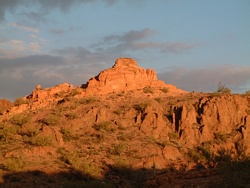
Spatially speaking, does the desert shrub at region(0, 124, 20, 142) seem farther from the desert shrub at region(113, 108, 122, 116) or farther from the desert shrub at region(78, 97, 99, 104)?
the desert shrub at region(113, 108, 122, 116)

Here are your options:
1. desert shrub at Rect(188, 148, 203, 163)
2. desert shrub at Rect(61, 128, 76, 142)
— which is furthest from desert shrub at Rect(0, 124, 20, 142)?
desert shrub at Rect(188, 148, 203, 163)

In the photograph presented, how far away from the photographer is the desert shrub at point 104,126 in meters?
33.4

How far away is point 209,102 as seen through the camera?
3575cm

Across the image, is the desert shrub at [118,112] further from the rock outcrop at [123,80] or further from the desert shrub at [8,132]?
the desert shrub at [8,132]

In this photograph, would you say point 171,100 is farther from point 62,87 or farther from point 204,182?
point 204,182

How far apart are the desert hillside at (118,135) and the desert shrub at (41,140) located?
73mm

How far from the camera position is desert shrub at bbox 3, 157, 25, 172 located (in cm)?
2439

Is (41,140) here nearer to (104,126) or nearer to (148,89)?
(104,126)

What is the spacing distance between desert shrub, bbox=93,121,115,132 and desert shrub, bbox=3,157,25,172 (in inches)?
367

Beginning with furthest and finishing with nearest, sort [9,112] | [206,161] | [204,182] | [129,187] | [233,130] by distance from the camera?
1. [9,112]
2. [233,130]
3. [206,161]
4. [129,187]
5. [204,182]

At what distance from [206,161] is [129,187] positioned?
7.40m

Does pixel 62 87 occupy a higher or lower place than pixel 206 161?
higher

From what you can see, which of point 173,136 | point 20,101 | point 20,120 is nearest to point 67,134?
point 20,120

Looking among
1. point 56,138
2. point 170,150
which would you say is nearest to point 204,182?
point 170,150
